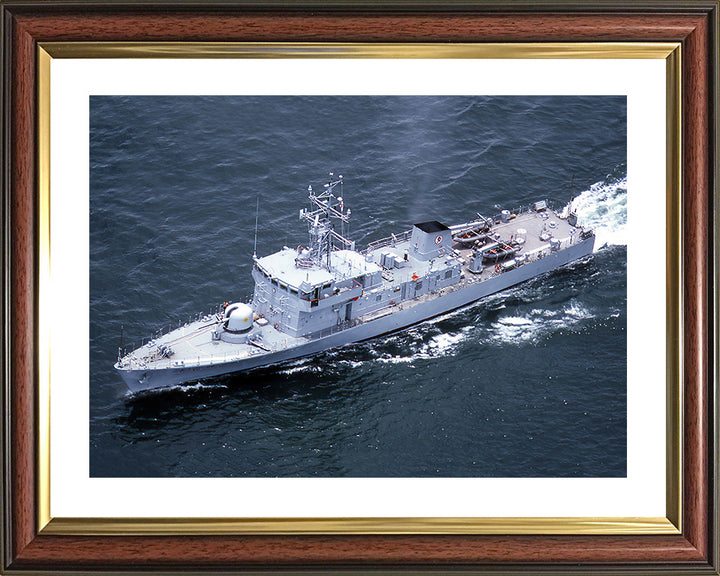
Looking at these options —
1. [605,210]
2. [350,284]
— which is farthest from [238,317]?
[605,210]

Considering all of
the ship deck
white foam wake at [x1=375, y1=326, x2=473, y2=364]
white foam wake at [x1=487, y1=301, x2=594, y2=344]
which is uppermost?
the ship deck

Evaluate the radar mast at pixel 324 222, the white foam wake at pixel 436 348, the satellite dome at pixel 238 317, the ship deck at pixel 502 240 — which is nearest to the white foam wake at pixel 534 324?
the white foam wake at pixel 436 348

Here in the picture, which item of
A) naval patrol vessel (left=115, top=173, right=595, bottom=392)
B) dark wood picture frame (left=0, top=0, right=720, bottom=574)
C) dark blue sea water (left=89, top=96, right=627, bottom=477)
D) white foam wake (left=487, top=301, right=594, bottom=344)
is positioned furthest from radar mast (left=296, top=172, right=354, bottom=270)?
dark wood picture frame (left=0, top=0, right=720, bottom=574)

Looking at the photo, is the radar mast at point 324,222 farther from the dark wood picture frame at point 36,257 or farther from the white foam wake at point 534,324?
the dark wood picture frame at point 36,257

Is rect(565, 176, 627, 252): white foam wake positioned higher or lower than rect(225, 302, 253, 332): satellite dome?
higher

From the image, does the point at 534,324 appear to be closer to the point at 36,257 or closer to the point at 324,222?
the point at 324,222

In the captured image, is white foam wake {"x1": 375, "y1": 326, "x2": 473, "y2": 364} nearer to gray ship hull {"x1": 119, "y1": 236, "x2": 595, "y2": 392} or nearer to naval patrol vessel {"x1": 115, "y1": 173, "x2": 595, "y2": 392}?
gray ship hull {"x1": 119, "y1": 236, "x2": 595, "y2": 392}

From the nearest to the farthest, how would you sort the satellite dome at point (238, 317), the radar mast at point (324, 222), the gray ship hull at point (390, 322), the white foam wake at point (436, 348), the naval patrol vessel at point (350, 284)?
the radar mast at point (324, 222), the naval patrol vessel at point (350, 284), the gray ship hull at point (390, 322), the white foam wake at point (436, 348), the satellite dome at point (238, 317)
